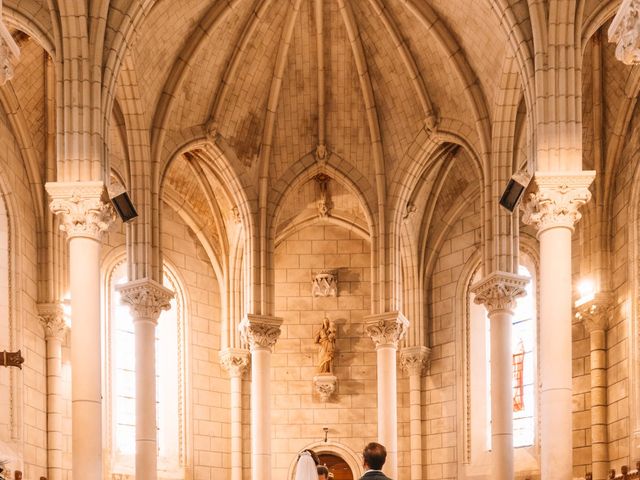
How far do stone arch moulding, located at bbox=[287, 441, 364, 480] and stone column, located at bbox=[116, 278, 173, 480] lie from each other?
22.3ft

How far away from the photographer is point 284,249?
33.2 m

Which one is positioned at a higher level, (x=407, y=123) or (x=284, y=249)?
(x=407, y=123)

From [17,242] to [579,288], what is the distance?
1098 centimetres

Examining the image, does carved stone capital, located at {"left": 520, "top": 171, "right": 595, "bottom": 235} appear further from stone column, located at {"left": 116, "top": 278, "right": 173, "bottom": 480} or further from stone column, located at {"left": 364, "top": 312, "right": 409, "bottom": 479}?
stone column, located at {"left": 364, "top": 312, "right": 409, "bottom": 479}

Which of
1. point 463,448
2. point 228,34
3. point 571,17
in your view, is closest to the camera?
point 571,17

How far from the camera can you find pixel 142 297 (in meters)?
25.3

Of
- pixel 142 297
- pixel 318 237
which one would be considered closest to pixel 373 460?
pixel 142 297

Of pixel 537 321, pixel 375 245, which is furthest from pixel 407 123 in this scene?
pixel 537 321

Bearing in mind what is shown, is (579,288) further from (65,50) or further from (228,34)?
(65,50)

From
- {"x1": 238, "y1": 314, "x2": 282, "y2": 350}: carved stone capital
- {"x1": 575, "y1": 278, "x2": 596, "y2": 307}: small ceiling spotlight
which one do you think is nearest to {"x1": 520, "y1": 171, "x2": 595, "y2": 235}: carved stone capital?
{"x1": 575, "y1": 278, "x2": 596, "y2": 307}: small ceiling spotlight

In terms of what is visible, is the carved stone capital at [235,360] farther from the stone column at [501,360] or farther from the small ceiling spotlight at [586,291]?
the small ceiling spotlight at [586,291]

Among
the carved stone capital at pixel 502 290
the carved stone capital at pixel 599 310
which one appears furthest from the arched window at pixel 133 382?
the carved stone capital at pixel 599 310

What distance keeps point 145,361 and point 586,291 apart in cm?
871

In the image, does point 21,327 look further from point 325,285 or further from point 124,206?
point 325,285
